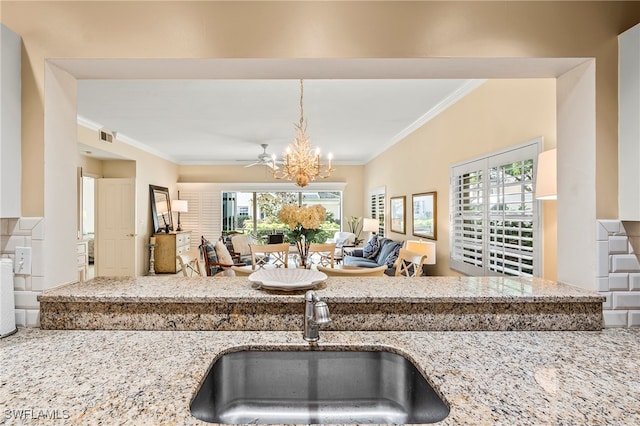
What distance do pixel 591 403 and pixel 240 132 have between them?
4.97 metres

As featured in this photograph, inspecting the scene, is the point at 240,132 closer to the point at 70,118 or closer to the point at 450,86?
the point at 450,86

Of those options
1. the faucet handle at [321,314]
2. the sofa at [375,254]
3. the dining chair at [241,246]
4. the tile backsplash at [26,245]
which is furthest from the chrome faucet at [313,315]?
the dining chair at [241,246]

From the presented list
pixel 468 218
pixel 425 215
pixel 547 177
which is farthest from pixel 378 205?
pixel 547 177

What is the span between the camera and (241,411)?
1127mm

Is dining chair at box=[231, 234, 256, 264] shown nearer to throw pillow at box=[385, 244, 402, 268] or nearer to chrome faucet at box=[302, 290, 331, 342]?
throw pillow at box=[385, 244, 402, 268]

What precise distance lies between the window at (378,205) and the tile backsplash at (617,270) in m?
4.79

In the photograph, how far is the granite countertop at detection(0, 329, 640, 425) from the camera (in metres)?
0.77

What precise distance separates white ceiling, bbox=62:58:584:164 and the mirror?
32.0 inches

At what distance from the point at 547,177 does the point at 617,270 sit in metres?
0.57

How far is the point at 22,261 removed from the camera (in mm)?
1307

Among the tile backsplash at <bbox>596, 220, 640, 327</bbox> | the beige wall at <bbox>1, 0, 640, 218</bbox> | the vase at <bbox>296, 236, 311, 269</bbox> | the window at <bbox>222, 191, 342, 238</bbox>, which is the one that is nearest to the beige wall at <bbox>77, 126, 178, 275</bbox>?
the window at <bbox>222, 191, 342, 238</bbox>

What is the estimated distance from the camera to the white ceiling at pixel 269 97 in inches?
54.2

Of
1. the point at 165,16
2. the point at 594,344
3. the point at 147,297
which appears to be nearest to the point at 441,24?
the point at 165,16

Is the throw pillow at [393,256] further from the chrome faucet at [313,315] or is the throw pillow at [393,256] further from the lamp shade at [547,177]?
the chrome faucet at [313,315]
